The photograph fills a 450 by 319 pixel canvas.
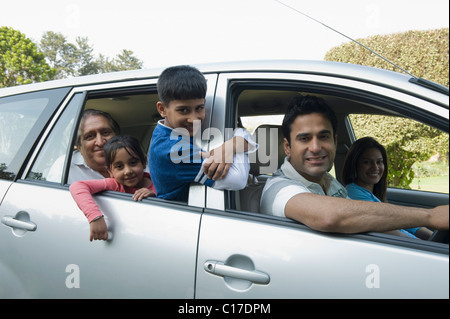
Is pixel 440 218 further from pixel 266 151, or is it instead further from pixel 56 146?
pixel 56 146

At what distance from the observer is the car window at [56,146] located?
207cm

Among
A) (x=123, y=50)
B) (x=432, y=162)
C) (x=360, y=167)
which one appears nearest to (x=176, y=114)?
(x=360, y=167)

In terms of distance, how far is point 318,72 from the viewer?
1527mm

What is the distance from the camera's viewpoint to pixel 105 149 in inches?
89.7

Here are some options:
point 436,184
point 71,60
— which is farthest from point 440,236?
point 71,60

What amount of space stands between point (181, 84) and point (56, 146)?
90cm

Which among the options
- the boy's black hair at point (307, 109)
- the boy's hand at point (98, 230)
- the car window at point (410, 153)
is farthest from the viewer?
the car window at point (410, 153)

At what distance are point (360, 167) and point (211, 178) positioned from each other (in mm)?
1445

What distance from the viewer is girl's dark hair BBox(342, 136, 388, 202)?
260 cm

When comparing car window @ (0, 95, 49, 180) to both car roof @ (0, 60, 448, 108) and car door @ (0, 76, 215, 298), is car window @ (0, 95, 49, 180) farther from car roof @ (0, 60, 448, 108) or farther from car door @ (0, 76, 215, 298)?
car roof @ (0, 60, 448, 108)

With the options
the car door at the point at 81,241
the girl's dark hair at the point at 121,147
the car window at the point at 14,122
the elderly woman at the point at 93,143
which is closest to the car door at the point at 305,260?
the car door at the point at 81,241

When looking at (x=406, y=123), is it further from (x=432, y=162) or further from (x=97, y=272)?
(x=97, y=272)

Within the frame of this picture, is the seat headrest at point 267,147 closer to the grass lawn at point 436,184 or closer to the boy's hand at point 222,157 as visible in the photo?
the boy's hand at point 222,157

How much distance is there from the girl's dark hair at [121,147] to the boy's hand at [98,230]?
0.66 meters
